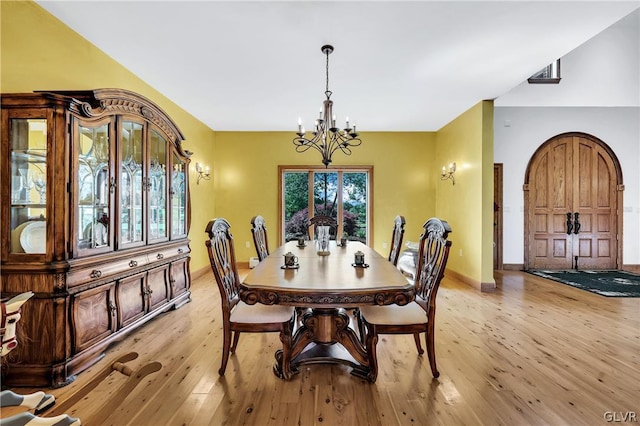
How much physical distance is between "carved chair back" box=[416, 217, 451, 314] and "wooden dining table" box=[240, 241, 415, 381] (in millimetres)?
222

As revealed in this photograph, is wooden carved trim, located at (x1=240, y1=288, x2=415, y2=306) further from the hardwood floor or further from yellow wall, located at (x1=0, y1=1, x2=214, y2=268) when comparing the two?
yellow wall, located at (x1=0, y1=1, x2=214, y2=268)

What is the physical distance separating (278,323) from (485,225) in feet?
11.8

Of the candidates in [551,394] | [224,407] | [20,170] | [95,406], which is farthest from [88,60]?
[551,394]

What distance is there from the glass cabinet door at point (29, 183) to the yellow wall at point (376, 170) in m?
0.80

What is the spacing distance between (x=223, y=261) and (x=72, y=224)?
3.52 ft

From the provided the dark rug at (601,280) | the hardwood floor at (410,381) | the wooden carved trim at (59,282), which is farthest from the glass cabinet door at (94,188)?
the dark rug at (601,280)

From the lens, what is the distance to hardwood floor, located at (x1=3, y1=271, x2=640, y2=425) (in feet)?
5.52

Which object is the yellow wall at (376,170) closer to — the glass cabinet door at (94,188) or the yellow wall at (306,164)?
the yellow wall at (306,164)

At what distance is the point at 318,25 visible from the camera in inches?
95.6

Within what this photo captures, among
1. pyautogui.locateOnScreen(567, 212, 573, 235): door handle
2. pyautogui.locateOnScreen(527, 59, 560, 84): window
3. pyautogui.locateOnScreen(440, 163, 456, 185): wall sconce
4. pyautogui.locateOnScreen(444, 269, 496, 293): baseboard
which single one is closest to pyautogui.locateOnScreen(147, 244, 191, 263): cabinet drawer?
pyautogui.locateOnScreen(444, 269, 496, 293): baseboard

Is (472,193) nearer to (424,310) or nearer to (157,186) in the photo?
(424,310)

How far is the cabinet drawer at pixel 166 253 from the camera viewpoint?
9.59 ft

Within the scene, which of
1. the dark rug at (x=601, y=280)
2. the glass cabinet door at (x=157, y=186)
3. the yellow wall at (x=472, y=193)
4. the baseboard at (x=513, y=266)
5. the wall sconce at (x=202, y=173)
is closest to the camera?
the glass cabinet door at (x=157, y=186)

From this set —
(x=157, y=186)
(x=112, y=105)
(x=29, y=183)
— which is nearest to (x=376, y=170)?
(x=157, y=186)
